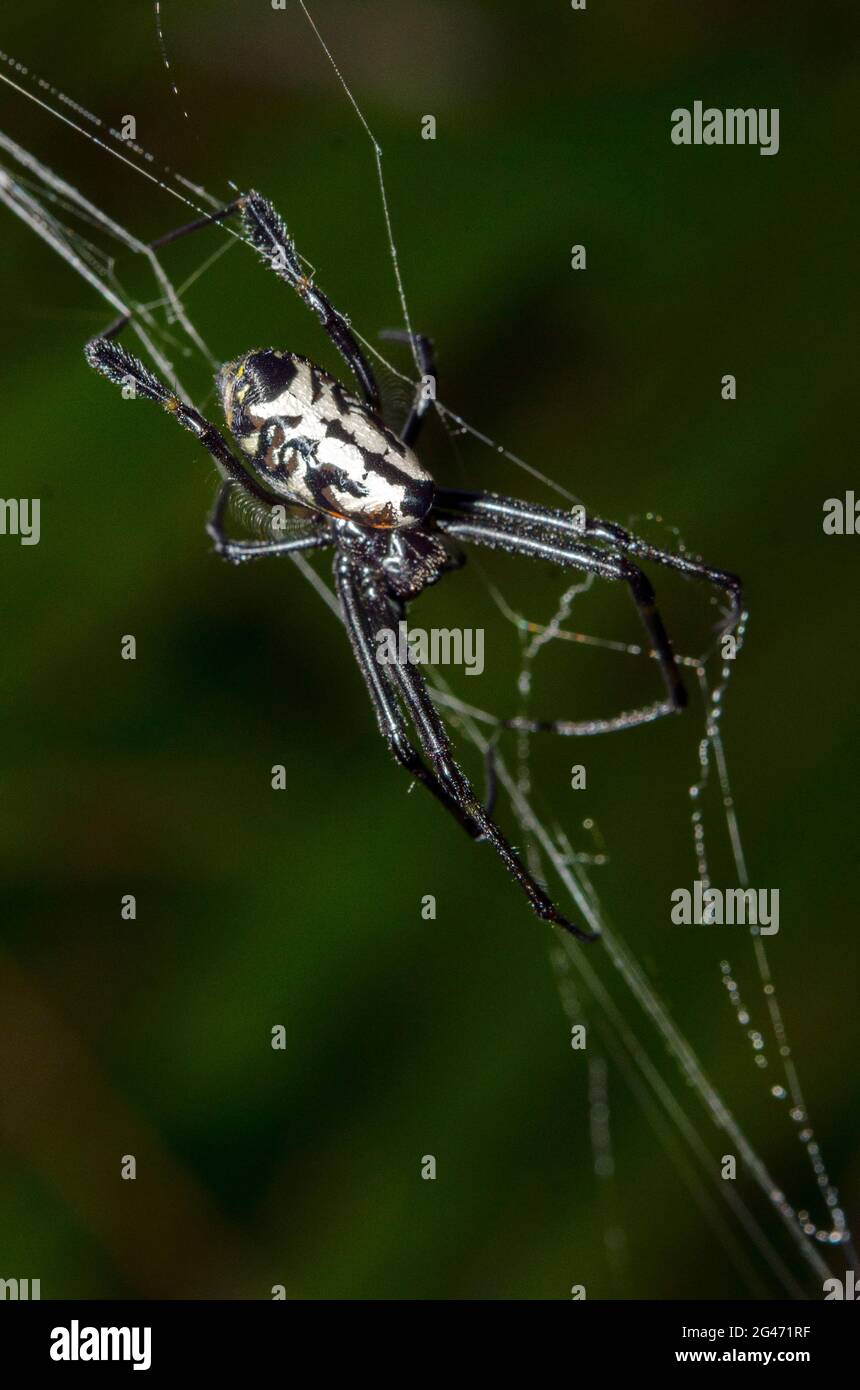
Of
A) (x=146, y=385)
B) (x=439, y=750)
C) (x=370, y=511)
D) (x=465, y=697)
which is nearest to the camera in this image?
(x=146, y=385)

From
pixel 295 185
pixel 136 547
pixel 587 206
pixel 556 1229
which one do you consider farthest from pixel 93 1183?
pixel 587 206

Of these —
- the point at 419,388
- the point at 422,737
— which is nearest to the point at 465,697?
the point at 422,737

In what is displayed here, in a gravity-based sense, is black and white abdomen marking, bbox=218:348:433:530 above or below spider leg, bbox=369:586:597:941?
above

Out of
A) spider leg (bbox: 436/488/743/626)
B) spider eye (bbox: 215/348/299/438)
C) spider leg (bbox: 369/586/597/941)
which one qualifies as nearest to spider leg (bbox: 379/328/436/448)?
spider leg (bbox: 436/488/743/626)

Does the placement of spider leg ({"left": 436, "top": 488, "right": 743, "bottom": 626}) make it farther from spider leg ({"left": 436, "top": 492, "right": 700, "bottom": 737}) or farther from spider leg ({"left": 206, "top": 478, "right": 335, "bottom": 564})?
spider leg ({"left": 206, "top": 478, "right": 335, "bottom": 564})

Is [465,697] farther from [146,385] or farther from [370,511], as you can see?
[146,385]

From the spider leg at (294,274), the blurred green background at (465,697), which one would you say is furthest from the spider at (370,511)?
the blurred green background at (465,697)

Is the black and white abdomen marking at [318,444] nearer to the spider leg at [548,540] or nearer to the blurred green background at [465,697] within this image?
the spider leg at [548,540]
